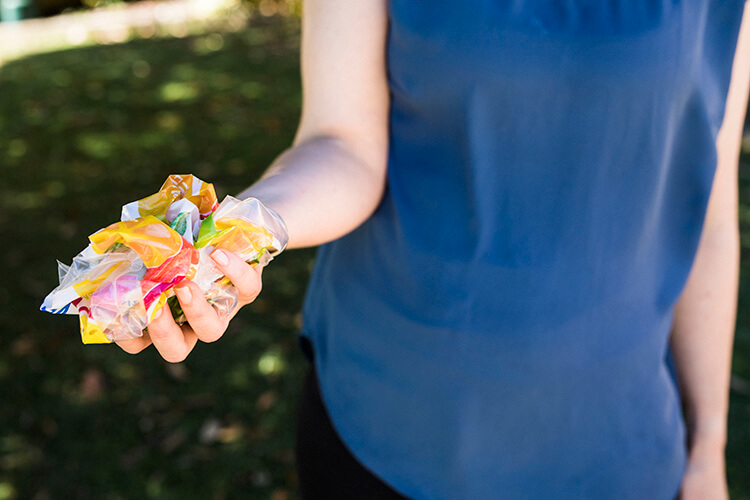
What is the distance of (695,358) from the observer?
172 centimetres

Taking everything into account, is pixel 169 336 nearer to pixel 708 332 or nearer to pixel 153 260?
pixel 153 260

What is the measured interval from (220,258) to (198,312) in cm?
9

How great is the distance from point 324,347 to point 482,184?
64cm

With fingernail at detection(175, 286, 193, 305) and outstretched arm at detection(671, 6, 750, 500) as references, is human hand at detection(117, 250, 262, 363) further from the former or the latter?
outstretched arm at detection(671, 6, 750, 500)

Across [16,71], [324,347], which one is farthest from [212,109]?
[324,347]

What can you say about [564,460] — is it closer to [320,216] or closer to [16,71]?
[320,216]

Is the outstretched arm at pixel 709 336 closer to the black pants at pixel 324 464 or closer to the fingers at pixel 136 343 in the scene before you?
the black pants at pixel 324 464

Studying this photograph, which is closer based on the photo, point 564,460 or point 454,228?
point 454,228

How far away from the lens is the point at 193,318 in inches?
38.6

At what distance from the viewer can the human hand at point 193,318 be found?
0.96 m

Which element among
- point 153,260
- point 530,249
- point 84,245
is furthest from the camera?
point 84,245

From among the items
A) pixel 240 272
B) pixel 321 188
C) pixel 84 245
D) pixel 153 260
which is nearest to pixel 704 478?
pixel 321 188

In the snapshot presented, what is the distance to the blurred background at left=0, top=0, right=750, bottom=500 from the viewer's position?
3.80 meters

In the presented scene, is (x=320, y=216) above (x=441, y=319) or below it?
above
